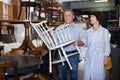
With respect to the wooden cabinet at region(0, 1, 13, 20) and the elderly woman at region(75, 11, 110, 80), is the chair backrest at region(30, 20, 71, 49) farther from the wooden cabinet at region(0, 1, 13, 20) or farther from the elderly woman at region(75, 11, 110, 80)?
the wooden cabinet at region(0, 1, 13, 20)

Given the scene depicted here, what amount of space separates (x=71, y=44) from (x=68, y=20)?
355mm

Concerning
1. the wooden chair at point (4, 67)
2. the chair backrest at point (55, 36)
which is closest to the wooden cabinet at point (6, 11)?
the chair backrest at point (55, 36)

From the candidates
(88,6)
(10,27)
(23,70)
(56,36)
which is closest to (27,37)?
(56,36)

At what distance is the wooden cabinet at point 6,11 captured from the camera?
29.6ft

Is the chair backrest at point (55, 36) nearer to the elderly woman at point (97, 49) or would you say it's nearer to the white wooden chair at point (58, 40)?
the white wooden chair at point (58, 40)

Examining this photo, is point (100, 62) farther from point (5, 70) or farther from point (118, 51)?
point (5, 70)

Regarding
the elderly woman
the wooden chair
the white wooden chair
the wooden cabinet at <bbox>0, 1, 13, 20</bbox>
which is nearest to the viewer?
the wooden chair

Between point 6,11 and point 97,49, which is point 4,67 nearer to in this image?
point 97,49

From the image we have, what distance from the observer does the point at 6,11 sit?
9648 mm

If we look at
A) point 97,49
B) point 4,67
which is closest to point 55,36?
point 97,49

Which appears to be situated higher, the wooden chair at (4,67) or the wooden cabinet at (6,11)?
the wooden cabinet at (6,11)

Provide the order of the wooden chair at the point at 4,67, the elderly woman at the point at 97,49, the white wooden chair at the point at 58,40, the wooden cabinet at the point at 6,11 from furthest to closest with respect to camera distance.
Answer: the wooden cabinet at the point at 6,11 < the white wooden chair at the point at 58,40 < the elderly woman at the point at 97,49 < the wooden chair at the point at 4,67

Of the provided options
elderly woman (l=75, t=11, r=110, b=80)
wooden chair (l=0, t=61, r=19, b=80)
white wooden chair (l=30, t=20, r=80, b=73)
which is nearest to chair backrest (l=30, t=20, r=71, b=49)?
white wooden chair (l=30, t=20, r=80, b=73)

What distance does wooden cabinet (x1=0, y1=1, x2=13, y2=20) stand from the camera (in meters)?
9.01
